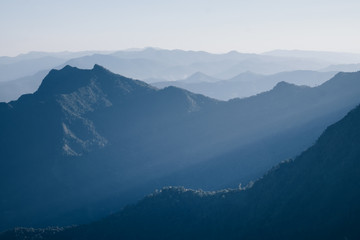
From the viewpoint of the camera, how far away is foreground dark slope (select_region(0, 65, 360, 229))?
89250mm

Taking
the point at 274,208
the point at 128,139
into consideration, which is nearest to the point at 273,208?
the point at 274,208

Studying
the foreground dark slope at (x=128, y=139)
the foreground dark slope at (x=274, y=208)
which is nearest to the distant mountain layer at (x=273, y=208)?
the foreground dark slope at (x=274, y=208)

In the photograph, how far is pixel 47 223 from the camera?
272 ft

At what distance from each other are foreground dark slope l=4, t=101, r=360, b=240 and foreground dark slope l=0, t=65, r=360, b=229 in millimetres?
25511

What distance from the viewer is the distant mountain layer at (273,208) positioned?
43.3m

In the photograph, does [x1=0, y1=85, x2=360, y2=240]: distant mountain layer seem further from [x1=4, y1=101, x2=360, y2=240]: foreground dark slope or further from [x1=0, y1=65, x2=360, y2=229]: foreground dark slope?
[x1=0, y1=65, x2=360, y2=229]: foreground dark slope

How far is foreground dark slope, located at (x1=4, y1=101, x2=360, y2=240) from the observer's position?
4331 cm

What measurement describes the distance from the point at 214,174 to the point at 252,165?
34.4 ft

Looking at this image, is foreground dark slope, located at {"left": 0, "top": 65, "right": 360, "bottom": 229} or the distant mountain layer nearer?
the distant mountain layer

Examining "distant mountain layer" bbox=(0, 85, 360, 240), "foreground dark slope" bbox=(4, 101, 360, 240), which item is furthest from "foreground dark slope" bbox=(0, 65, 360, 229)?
"foreground dark slope" bbox=(4, 101, 360, 240)

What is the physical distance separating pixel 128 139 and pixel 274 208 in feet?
243

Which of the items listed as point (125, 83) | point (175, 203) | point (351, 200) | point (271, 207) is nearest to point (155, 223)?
point (175, 203)

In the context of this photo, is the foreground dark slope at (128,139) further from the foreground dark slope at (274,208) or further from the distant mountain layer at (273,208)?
the foreground dark slope at (274,208)

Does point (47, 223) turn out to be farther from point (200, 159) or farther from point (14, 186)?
point (200, 159)
